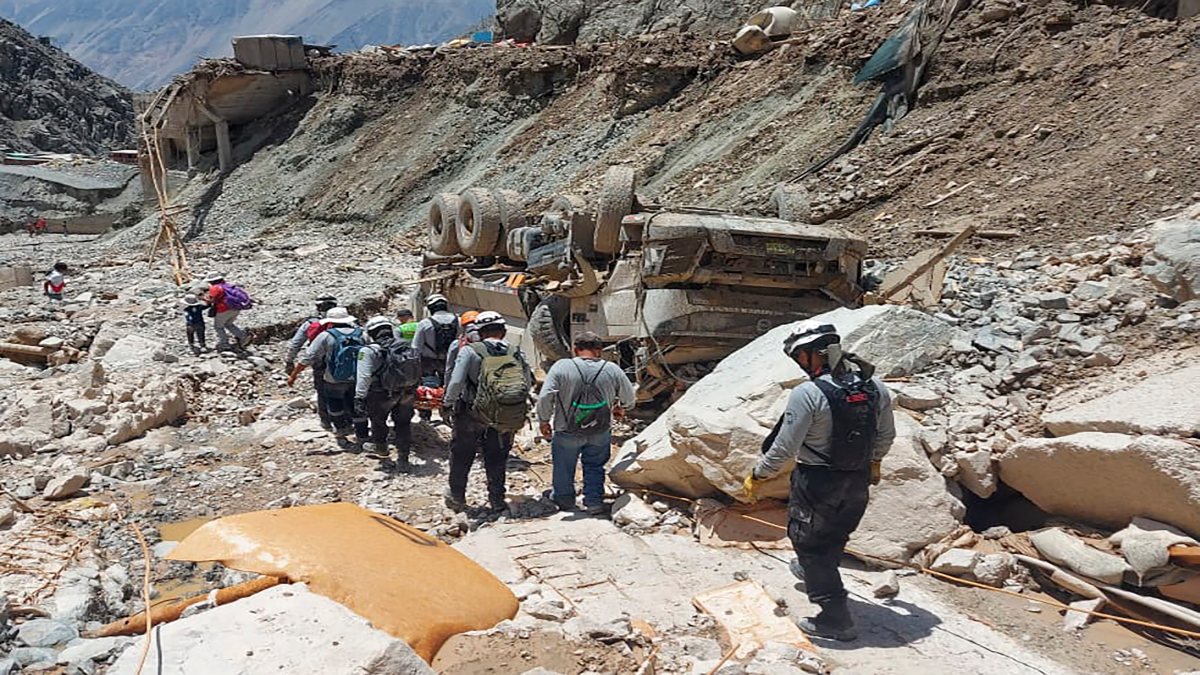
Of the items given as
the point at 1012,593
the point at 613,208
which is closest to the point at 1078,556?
the point at 1012,593

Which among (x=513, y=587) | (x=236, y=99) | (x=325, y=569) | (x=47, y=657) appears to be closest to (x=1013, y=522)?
(x=513, y=587)

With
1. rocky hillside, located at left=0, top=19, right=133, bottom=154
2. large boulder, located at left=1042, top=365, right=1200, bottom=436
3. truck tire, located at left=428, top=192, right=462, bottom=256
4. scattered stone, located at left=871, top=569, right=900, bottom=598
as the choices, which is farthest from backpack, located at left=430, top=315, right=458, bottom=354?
rocky hillside, located at left=0, top=19, right=133, bottom=154

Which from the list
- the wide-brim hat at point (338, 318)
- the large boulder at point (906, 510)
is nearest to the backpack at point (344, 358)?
the wide-brim hat at point (338, 318)

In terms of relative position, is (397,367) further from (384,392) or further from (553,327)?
(553,327)

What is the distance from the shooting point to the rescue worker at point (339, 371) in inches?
282

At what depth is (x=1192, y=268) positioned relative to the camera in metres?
5.48

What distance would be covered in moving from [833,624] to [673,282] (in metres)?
3.89

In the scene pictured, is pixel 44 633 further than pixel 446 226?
No

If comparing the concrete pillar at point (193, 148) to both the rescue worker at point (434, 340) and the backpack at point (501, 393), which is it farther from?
the backpack at point (501, 393)

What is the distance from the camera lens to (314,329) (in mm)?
7758

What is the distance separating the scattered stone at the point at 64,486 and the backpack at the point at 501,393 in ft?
9.44

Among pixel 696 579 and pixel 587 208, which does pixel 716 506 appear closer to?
pixel 696 579

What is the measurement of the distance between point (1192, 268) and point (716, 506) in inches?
135

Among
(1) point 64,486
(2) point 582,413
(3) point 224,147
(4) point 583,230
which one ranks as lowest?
(1) point 64,486
